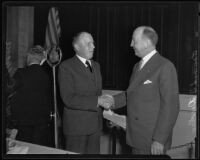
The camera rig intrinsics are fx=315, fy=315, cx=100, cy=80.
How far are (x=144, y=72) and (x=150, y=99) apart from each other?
0.16 meters

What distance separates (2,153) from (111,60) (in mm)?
869

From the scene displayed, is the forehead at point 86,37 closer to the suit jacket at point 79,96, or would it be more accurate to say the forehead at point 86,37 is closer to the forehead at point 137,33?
the suit jacket at point 79,96

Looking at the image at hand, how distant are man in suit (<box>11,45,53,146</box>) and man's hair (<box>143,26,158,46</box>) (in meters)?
0.64

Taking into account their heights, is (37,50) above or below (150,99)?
above

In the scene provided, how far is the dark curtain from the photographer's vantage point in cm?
185

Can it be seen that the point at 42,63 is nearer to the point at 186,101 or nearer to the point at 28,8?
the point at 28,8

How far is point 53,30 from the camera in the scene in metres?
1.93

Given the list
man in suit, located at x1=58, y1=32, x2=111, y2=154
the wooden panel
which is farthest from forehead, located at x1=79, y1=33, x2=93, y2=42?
the wooden panel

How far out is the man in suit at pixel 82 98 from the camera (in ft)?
6.32

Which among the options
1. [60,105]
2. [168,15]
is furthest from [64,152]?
[168,15]

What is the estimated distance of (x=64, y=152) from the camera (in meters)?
1.87

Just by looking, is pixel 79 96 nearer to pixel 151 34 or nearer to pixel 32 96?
pixel 32 96

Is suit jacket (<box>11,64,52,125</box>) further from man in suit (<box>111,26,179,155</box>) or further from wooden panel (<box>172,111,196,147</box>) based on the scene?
wooden panel (<box>172,111,196,147</box>)

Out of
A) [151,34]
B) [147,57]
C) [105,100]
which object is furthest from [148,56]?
[105,100]
